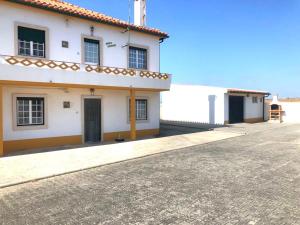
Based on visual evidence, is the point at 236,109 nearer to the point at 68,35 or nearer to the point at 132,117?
the point at 132,117

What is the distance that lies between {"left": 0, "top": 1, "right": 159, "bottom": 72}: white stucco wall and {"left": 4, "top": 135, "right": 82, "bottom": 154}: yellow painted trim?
3.93 m

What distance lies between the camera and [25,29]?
11.6 m

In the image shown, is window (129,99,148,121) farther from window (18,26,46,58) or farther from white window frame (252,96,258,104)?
white window frame (252,96,258,104)

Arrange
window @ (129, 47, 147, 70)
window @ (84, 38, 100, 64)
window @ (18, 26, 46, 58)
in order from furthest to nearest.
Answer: window @ (129, 47, 147, 70) → window @ (84, 38, 100, 64) → window @ (18, 26, 46, 58)

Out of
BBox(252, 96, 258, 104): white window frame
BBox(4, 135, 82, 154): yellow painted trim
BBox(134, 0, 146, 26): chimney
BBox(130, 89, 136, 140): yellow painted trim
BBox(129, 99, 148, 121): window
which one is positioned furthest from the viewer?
BBox(252, 96, 258, 104): white window frame

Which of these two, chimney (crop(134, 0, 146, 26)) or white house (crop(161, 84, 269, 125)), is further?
white house (crop(161, 84, 269, 125))

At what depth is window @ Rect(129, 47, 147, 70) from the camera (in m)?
15.4

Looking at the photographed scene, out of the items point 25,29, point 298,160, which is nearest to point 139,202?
point 298,160

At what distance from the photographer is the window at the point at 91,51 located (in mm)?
13477

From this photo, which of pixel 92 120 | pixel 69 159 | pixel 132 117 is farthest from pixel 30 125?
pixel 132 117

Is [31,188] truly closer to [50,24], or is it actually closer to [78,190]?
[78,190]

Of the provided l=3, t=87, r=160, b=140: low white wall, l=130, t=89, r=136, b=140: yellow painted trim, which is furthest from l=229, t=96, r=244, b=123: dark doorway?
l=130, t=89, r=136, b=140: yellow painted trim

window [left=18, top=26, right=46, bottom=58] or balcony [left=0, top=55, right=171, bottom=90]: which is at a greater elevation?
window [left=18, top=26, right=46, bottom=58]

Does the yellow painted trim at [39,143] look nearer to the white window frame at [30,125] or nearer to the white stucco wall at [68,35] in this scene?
the white window frame at [30,125]
